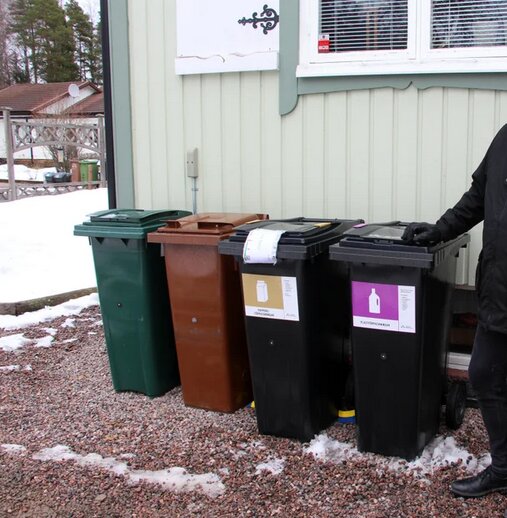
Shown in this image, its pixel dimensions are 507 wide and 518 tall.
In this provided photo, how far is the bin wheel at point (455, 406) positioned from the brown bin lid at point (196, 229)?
1.57 metres

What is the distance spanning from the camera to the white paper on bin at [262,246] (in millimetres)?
3713

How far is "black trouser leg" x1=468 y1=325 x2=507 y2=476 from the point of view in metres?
3.07

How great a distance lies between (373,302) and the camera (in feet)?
11.6

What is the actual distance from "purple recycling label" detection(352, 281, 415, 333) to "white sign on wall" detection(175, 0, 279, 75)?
6.76 feet

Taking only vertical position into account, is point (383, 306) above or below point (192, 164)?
below

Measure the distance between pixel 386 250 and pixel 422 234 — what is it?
212 millimetres

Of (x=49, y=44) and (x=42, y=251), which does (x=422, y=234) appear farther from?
(x=49, y=44)

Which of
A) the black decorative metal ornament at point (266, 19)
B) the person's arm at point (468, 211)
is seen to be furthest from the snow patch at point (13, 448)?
the black decorative metal ornament at point (266, 19)

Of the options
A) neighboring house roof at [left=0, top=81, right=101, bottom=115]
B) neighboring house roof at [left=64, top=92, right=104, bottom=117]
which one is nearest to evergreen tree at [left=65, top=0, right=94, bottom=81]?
neighboring house roof at [left=0, top=81, right=101, bottom=115]

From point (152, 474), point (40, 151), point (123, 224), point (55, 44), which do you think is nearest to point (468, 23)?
point (123, 224)

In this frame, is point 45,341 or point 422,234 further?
point 45,341

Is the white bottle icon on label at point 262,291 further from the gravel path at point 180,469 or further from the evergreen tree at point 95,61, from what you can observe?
the evergreen tree at point 95,61

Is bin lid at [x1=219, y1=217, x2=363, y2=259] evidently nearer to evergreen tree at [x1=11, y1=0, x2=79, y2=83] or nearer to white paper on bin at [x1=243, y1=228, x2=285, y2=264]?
white paper on bin at [x1=243, y1=228, x2=285, y2=264]

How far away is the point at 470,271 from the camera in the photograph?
4.57 m
